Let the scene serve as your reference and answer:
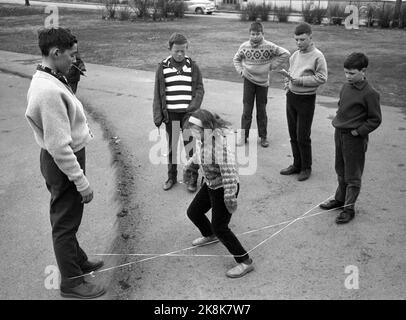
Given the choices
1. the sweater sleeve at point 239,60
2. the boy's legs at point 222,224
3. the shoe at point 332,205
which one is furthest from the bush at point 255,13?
the boy's legs at point 222,224

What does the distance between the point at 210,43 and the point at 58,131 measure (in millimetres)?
15000

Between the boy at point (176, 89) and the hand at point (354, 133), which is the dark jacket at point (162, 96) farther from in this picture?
the hand at point (354, 133)

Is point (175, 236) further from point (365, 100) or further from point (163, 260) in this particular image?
point (365, 100)

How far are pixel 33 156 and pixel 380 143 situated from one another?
4965 mm

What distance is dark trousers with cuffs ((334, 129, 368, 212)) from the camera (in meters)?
4.18

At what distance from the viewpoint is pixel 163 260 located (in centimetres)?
379

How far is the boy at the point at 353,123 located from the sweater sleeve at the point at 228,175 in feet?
4.52

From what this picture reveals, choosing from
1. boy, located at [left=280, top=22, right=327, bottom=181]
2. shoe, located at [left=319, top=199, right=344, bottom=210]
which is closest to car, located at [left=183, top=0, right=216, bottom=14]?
boy, located at [left=280, top=22, right=327, bottom=181]

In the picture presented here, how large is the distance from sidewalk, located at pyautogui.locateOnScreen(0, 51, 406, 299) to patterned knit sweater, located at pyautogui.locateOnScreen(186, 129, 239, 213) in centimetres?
66

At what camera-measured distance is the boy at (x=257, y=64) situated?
19.6 feet

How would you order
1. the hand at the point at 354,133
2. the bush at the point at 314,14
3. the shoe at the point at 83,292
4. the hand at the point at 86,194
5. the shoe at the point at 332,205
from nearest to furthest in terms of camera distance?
1. the hand at the point at 86,194
2. the shoe at the point at 83,292
3. the hand at the point at 354,133
4. the shoe at the point at 332,205
5. the bush at the point at 314,14

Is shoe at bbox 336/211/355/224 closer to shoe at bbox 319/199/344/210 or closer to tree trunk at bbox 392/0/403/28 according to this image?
shoe at bbox 319/199/344/210

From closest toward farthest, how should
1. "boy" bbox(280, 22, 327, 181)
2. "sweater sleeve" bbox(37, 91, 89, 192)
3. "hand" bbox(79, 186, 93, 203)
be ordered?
1. "sweater sleeve" bbox(37, 91, 89, 192)
2. "hand" bbox(79, 186, 93, 203)
3. "boy" bbox(280, 22, 327, 181)
